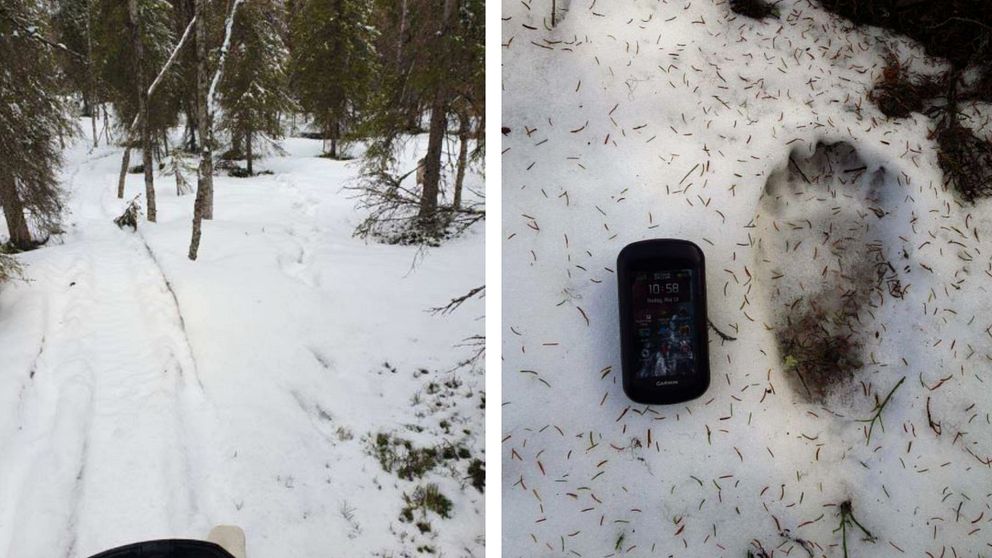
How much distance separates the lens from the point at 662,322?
Result: 5.11ft

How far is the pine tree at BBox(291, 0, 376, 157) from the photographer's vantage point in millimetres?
4441

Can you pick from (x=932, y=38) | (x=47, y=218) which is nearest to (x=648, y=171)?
(x=932, y=38)

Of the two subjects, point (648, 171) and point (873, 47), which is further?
point (873, 47)

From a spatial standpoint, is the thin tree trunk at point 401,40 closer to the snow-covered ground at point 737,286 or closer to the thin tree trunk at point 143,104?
→ the snow-covered ground at point 737,286

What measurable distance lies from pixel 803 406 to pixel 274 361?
3.07 m

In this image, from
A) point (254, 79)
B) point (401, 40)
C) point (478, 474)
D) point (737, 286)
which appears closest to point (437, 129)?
point (401, 40)

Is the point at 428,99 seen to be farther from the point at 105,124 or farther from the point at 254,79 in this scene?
the point at 105,124

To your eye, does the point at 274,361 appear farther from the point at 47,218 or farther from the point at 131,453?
the point at 47,218

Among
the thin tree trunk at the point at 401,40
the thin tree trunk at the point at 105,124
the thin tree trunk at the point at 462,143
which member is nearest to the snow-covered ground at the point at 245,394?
the thin tree trunk at the point at 462,143

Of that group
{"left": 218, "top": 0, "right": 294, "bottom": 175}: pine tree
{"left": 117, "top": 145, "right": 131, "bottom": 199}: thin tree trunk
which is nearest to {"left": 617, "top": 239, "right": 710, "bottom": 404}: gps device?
{"left": 218, "top": 0, "right": 294, "bottom": 175}: pine tree

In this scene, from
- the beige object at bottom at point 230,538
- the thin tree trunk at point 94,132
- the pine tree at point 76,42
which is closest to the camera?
the beige object at bottom at point 230,538

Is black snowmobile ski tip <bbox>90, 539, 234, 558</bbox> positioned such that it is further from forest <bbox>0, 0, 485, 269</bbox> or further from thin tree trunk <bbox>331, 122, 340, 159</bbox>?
thin tree trunk <bbox>331, 122, 340, 159</bbox>

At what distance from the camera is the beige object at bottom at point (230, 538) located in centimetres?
202

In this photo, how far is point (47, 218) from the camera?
4.21 meters
